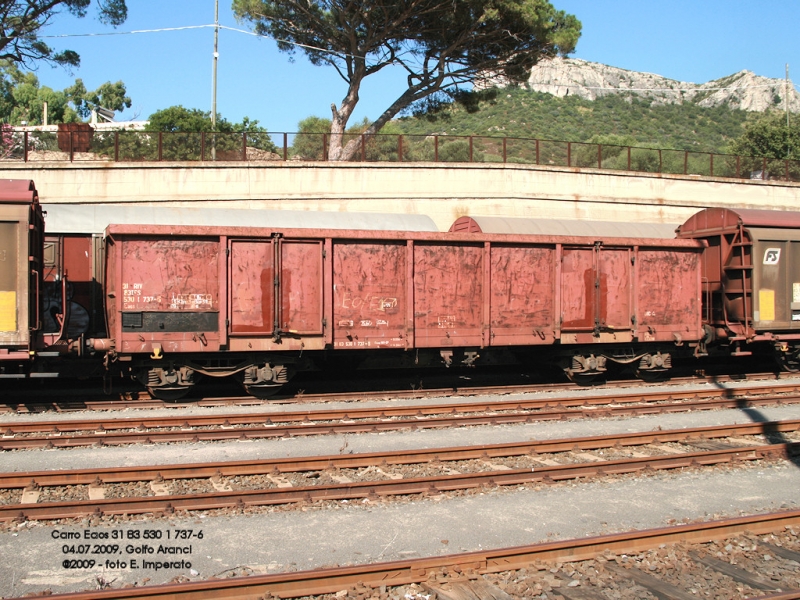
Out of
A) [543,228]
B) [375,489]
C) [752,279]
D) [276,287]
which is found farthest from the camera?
[543,228]

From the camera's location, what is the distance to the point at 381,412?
1109 centimetres

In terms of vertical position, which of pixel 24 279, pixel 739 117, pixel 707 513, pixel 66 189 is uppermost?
pixel 739 117

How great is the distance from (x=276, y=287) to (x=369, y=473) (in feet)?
16.4

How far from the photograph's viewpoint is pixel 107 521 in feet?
20.2

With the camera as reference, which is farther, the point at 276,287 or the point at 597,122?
the point at 597,122

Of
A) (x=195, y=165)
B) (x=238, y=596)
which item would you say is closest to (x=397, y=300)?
(x=238, y=596)

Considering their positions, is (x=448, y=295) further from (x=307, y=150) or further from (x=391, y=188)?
(x=307, y=150)

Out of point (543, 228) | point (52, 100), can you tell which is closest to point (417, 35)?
point (543, 228)

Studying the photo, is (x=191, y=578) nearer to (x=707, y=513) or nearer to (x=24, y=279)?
(x=707, y=513)

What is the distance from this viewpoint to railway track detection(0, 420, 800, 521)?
6422mm

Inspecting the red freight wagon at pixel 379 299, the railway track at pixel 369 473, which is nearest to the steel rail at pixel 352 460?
the railway track at pixel 369 473

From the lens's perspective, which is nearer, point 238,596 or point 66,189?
point 238,596

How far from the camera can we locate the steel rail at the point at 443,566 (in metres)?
4.48

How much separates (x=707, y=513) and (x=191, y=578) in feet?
16.6
